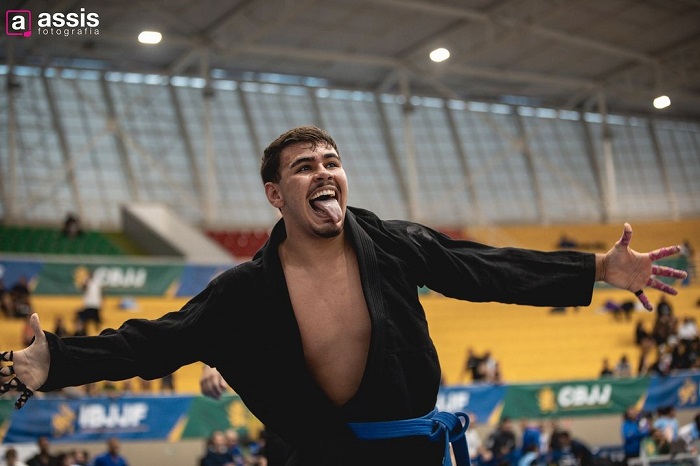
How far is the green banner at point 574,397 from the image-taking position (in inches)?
575

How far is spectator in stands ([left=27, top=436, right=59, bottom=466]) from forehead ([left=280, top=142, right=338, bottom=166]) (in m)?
A: 9.02

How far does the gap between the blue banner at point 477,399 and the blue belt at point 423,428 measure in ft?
36.6

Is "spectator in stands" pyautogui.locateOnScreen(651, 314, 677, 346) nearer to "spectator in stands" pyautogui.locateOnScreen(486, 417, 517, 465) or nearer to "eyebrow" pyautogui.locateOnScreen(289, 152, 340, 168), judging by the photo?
"spectator in stands" pyautogui.locateOnScreen(486, 417, 517, 465)

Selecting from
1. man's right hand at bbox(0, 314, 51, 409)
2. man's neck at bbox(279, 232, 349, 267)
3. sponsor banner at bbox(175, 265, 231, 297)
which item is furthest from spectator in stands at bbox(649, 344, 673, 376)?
man's right hand at bbox(0, 314, 51, 409)

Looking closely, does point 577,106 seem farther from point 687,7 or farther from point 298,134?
point 298,134

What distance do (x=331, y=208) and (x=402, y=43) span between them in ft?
77.0

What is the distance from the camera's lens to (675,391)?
15.7m

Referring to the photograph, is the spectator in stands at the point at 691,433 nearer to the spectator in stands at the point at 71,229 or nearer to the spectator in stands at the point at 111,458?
the spectator in stands at the point at 111,458

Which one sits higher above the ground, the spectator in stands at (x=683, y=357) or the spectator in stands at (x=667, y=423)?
the spectator in stands at (x=683, y=357)

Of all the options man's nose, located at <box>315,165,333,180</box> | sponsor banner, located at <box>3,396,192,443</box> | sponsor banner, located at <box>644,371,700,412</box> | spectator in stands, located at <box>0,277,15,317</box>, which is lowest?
sponsor banner, located at <box>644,371,700,412</box>

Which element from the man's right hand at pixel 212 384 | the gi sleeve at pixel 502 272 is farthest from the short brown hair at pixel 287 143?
the man's right hand at pixel 212 384

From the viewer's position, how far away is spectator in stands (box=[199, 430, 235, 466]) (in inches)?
454

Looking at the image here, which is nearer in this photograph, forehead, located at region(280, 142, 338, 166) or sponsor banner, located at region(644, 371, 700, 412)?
forehead, located at region(280, 142, 338, 166)

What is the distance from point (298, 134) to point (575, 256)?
41.7 inches
